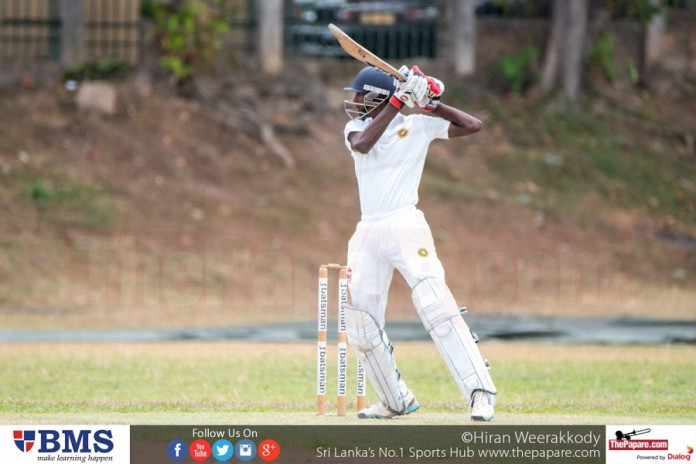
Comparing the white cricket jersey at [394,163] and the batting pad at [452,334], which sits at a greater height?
the white cricket jersey at [394,163]

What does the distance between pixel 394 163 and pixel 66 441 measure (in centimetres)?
279

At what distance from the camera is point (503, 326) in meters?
17.9

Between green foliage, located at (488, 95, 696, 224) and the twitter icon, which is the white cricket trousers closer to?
the twitter icon

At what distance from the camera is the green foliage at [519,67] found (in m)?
26.2

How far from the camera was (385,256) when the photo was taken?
8.46 meters

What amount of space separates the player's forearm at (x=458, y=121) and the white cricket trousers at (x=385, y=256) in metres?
0.61

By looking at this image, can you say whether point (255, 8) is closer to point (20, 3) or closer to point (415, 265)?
point (20, 3)

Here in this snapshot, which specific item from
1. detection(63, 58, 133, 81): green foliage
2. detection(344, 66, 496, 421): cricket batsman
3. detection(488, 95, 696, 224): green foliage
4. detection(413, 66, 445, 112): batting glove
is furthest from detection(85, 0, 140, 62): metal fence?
detection(413, 66, 445, 112): batting glove

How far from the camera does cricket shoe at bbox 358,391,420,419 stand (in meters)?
8.62

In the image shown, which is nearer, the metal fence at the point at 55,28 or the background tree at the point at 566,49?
the metal fence at the point at 55,28

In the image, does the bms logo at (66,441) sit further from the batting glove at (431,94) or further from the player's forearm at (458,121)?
the player's forearm at (458,121)

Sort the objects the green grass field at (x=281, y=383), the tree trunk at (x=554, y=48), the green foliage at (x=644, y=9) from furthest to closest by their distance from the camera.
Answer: the green foliage at (x=644, y=9) → the tree trunk at (x=554, y=48) → the green grass field at (x=281, y=383)

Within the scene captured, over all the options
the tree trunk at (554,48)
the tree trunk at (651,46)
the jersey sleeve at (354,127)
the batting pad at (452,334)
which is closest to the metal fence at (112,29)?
the tree trunk at (554,48)

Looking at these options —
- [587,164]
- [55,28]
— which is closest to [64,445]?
[587,164]
